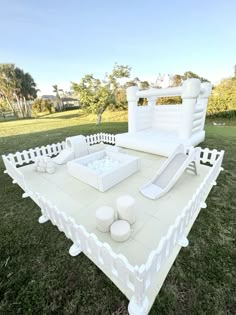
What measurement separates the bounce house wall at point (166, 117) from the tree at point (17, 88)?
2760cm

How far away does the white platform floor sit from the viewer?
215cm

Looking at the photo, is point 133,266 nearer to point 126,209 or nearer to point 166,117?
point 126,209

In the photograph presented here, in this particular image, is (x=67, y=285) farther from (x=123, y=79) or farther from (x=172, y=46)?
(x=172, y=46)

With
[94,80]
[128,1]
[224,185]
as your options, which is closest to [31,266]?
[224,185]

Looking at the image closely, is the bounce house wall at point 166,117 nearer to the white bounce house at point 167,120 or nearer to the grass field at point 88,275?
the white bounce house at point 167,120

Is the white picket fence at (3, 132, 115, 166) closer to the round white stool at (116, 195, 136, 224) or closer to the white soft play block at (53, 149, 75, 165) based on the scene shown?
the white soft play block at (53, 149, 75, 165)

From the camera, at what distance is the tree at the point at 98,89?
10125mm

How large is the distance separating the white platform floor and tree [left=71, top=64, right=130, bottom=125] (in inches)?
275

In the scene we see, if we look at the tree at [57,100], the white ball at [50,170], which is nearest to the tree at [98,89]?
the white ball at [50,170]

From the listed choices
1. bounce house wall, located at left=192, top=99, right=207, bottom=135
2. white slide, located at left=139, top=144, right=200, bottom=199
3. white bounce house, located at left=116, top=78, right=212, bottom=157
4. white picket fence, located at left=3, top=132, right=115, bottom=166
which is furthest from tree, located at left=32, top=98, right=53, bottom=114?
white slide, located at left=139, top=144, right=200, bottom=199

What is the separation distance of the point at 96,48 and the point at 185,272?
53.0ft

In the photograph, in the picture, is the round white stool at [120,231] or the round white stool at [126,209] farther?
the round white stool at [126,209]

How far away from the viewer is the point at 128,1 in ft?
21.2

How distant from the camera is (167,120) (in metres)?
7.37
